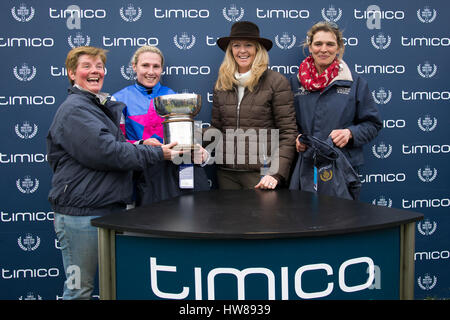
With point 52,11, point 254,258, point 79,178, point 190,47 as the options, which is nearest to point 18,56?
point 52,11

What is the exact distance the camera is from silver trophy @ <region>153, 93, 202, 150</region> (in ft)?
6.66

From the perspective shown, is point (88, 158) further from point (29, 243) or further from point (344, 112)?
point (344, 112)

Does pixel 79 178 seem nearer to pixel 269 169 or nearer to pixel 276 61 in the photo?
pixel 269 169

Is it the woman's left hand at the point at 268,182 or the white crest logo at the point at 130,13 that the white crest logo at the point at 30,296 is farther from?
the white crest logo at the point at 130,13

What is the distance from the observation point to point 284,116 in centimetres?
237

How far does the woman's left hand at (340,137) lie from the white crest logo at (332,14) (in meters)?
1.07

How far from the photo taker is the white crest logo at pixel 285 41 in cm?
289

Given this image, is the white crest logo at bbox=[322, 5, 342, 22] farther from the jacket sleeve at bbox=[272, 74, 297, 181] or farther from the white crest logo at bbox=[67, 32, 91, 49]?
the white crest logo at bbox=[67, 32, 91, 49]

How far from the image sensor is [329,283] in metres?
1.34

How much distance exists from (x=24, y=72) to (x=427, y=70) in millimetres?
3135

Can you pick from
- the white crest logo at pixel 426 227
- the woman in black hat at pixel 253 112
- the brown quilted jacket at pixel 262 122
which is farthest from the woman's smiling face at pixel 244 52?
the white crest logo at pixel 426 227
